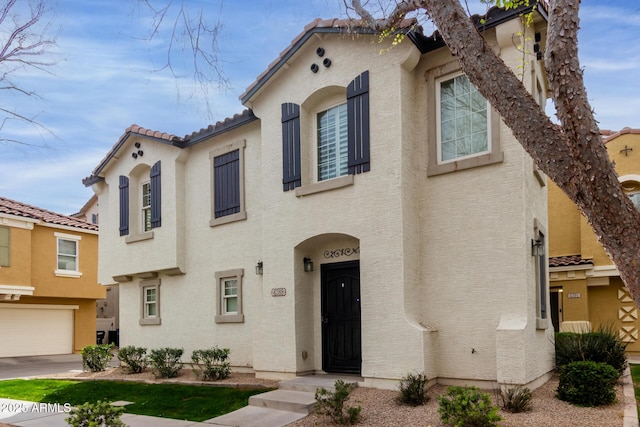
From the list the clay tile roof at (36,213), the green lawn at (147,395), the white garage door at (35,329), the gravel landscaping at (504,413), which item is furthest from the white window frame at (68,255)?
the gravel landscaping at (504,413)

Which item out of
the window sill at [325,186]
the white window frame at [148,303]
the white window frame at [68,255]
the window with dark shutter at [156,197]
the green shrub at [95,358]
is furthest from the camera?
the white window frame at [68,255]

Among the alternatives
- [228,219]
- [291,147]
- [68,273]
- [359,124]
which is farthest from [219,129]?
[68,273]

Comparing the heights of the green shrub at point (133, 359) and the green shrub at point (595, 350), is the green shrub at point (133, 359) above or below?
below

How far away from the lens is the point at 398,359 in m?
10.2

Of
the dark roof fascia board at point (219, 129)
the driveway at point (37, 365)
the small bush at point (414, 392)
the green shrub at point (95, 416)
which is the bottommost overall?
the driveway at point (37, 365)

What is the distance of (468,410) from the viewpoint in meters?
7.46

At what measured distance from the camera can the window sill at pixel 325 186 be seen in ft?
37.2

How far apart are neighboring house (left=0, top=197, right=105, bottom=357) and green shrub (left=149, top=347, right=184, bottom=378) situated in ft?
35.1

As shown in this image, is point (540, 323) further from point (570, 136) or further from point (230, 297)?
point (230, 297)

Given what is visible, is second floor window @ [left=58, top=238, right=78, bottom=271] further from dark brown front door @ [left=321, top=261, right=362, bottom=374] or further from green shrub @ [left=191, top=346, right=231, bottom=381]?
dark brown front door @ [left=321, top=261, right=362, bottom=374]

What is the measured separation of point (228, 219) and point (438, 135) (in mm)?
6029

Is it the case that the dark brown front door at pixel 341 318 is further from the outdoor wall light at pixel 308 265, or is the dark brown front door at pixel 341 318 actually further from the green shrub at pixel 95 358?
the green shrub at pixel 95 358

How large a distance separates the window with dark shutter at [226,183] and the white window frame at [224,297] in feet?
5.04

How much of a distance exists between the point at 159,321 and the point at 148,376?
2037 mm
